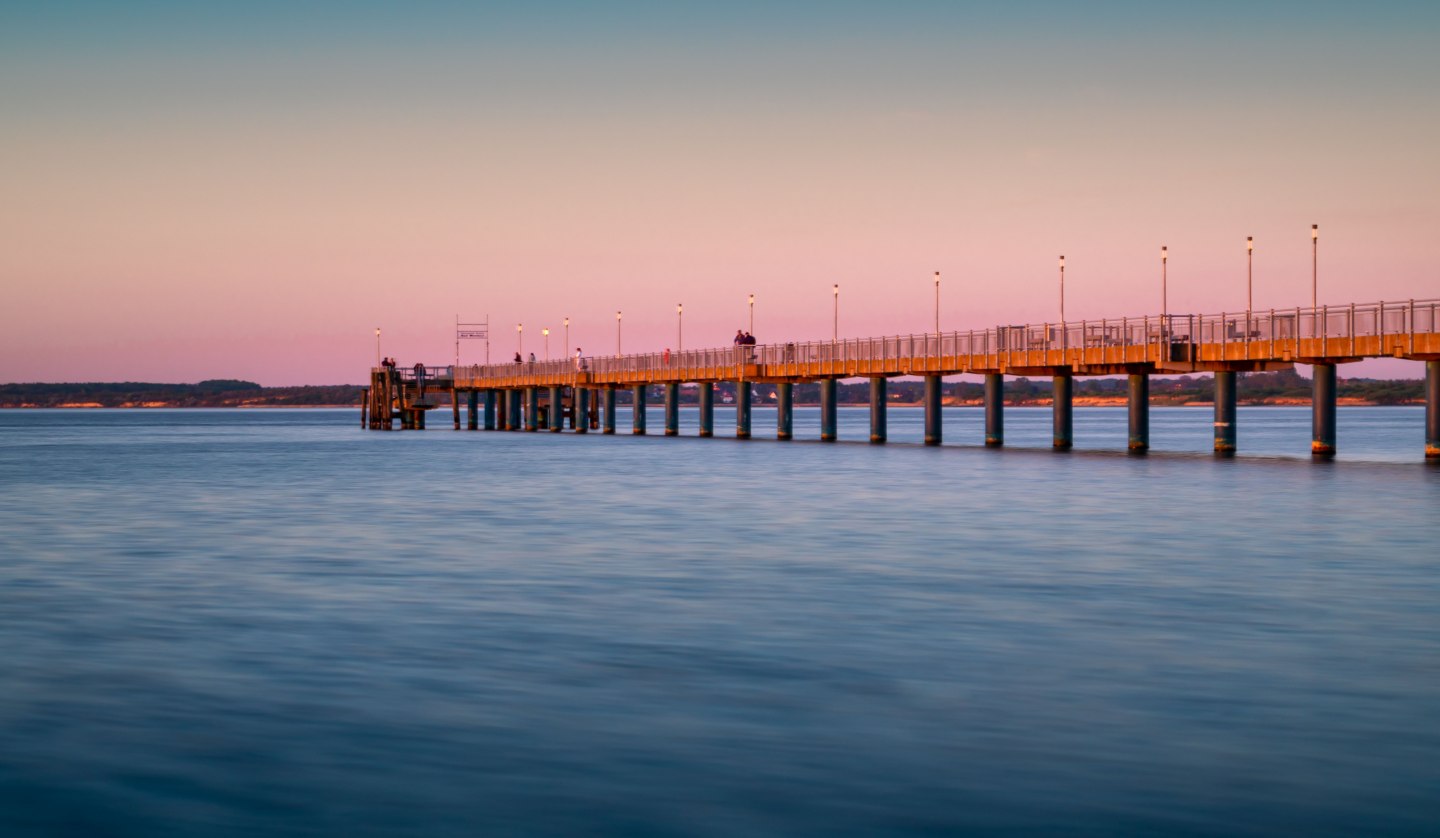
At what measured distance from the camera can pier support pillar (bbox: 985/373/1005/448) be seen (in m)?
77.1

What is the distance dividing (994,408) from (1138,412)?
9.06 m

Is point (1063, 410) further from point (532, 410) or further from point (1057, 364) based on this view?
point (532, 410)

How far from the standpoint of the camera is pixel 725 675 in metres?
Answer: 15.1

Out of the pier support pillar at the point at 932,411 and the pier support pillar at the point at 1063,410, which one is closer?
the pier support pillar at the point at 1063,410

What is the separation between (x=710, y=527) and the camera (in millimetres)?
33562

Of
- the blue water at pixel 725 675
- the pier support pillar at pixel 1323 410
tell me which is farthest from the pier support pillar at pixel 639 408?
the blue water at pixel 725 675

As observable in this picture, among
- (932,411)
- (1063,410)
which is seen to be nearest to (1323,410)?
(1063,410)

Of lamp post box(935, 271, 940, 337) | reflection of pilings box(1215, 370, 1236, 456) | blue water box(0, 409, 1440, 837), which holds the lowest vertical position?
blue water box(0, 409, 1440, 837)

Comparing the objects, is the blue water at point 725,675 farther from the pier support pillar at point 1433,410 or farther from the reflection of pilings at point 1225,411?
the reflection of pilings at point 1225,411

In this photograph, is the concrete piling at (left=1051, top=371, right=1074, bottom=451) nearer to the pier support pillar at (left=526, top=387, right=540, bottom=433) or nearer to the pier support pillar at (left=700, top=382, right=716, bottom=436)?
the pier support pillar at (left=700, top=382, right=716, bottom=436)

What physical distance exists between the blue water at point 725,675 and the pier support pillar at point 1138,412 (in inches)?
1358

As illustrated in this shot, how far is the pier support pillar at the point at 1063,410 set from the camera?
74625mm

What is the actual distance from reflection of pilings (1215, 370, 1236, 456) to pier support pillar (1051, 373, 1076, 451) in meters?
6.95

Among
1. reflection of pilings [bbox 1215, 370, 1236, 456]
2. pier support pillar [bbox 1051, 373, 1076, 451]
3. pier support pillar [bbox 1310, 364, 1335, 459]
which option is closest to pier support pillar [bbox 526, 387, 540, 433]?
pier support pillar [bbox 1051, 373, 1076, 451]
